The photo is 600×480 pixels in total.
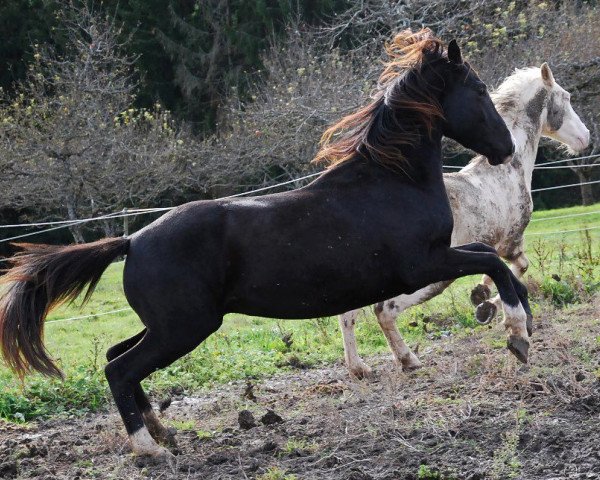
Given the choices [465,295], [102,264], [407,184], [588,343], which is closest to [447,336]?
[465,295]

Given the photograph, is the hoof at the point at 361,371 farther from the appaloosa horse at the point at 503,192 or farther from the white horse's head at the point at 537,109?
the white horse's head at the point at 537,109

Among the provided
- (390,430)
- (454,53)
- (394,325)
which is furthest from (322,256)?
(394,325)

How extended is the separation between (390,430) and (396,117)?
195 cm

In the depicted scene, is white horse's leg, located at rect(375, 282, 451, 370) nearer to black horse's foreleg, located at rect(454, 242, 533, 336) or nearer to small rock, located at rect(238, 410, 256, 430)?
black horse's foreleg, located at rect(454, 242, 533, 336)

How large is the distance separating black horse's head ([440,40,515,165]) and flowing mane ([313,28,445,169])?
0.35 feet

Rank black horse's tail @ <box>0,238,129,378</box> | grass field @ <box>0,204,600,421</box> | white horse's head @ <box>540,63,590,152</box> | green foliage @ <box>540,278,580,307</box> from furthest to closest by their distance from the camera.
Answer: green foliage @ <box>540,278,580,307</box>
white horse's head @ <box>540,63,590,152</box>
grass field @ <box>0,204,600,421</box>
black horse's tail @ <box>0,238,129,378</box>

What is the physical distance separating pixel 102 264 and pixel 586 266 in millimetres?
7242

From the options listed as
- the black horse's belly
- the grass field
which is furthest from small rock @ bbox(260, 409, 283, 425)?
the grass field

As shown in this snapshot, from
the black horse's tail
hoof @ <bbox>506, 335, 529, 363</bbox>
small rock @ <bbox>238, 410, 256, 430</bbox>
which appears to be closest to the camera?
the black horse's tail

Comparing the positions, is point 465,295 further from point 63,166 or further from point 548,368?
point 63,166

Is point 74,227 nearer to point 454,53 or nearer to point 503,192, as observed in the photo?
point 503,192

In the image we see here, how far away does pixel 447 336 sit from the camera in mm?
8836

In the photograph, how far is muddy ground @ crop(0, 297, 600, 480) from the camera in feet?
14.8

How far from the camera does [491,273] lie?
18.3ft
